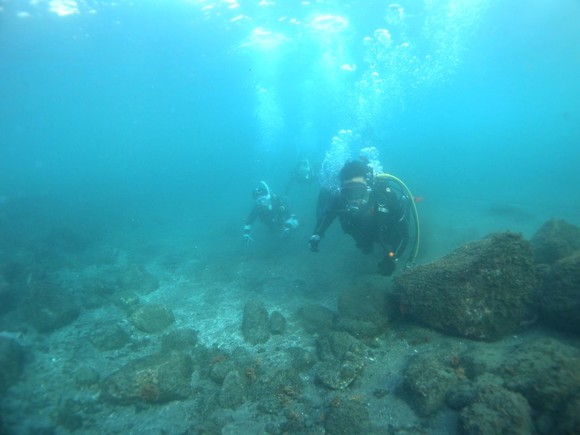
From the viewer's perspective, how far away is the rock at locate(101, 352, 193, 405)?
16.3 ft

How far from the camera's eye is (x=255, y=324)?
6551 millimetres

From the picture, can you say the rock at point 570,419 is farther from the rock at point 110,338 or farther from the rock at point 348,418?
the rock at point 110,338

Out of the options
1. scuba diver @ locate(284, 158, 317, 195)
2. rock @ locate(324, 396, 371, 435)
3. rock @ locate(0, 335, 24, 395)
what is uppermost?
scuba diver @ locate(284, 158, 317, 195)

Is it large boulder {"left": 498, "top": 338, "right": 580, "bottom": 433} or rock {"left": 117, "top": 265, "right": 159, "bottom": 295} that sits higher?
rock {"left": 117, "top": 265, "right": 159, "bottom": 295}

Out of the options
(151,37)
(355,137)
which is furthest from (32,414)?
(355,137)

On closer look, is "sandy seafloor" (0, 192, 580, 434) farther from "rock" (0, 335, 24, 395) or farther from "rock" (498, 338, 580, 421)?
"rock" (498, 338, 580, 421)

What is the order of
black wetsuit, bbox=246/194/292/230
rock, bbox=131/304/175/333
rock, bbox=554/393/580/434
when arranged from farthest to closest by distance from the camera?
black wetsuit, bbox=246/194/292/230 → rock, bbox=131/304/175/333 → rock, bbox=554/393/580/434

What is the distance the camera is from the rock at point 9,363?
5.72m

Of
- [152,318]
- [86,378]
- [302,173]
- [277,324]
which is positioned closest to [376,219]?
[277,324]

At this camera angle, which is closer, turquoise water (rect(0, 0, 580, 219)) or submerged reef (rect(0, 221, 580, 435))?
submerged reef (rect(0, 221, 580, 435))

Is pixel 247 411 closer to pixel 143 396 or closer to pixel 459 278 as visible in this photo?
pixel 143 396

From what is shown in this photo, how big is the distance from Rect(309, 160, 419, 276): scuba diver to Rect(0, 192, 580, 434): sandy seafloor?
3.80 ft

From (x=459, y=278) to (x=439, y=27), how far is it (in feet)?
84.0

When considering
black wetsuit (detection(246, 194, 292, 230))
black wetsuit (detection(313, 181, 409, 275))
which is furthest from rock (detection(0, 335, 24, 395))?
black wetsuit (detection(246, 194, 292, 230))
